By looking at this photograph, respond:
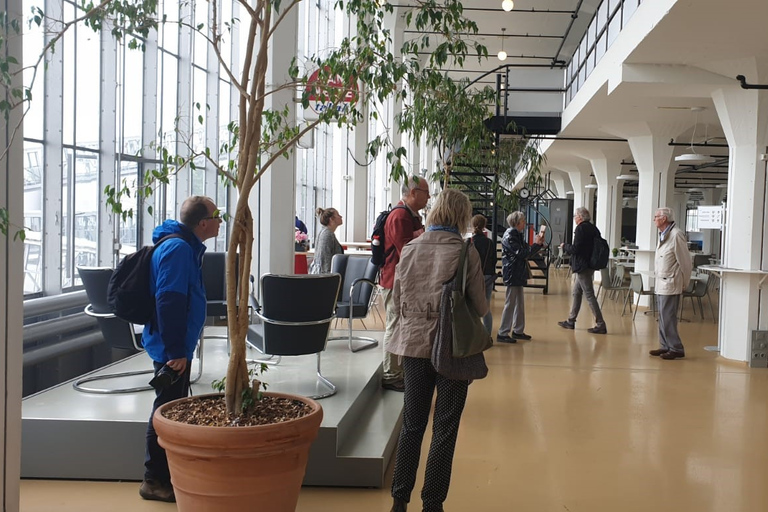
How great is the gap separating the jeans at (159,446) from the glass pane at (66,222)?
323 centimetres

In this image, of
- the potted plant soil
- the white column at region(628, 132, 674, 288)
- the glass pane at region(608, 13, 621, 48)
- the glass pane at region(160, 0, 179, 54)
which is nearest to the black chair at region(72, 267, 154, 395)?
the potted plant soil

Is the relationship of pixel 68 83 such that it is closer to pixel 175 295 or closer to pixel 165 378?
pixel 175 295

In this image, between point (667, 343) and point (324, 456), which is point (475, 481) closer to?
point (324, 456)

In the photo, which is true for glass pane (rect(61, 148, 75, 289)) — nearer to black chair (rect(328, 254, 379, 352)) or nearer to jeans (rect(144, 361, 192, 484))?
black chair (rect(328, 254, 379, 352))

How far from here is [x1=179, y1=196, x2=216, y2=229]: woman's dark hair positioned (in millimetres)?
3578

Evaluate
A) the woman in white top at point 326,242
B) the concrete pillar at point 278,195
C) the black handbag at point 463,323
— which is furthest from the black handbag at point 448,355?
the woman in white top at point 326,242

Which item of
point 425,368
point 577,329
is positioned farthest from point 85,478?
point 577,329

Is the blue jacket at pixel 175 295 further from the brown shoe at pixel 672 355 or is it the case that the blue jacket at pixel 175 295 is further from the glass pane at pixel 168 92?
the brown shoe at pixel 672 355

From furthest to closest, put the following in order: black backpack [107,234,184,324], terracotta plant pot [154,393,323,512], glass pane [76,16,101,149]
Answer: glass pane [76,16,101,149] < black backpack [107,234,184,324] < terracotta plant pot [154,393,323,512]

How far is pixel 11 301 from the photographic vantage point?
2990 mm

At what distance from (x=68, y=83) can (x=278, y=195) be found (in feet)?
6.59

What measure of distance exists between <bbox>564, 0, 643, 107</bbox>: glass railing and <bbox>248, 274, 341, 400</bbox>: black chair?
5.02 metres

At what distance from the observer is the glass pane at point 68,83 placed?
632 centimetres

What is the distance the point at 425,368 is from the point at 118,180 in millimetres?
4881
